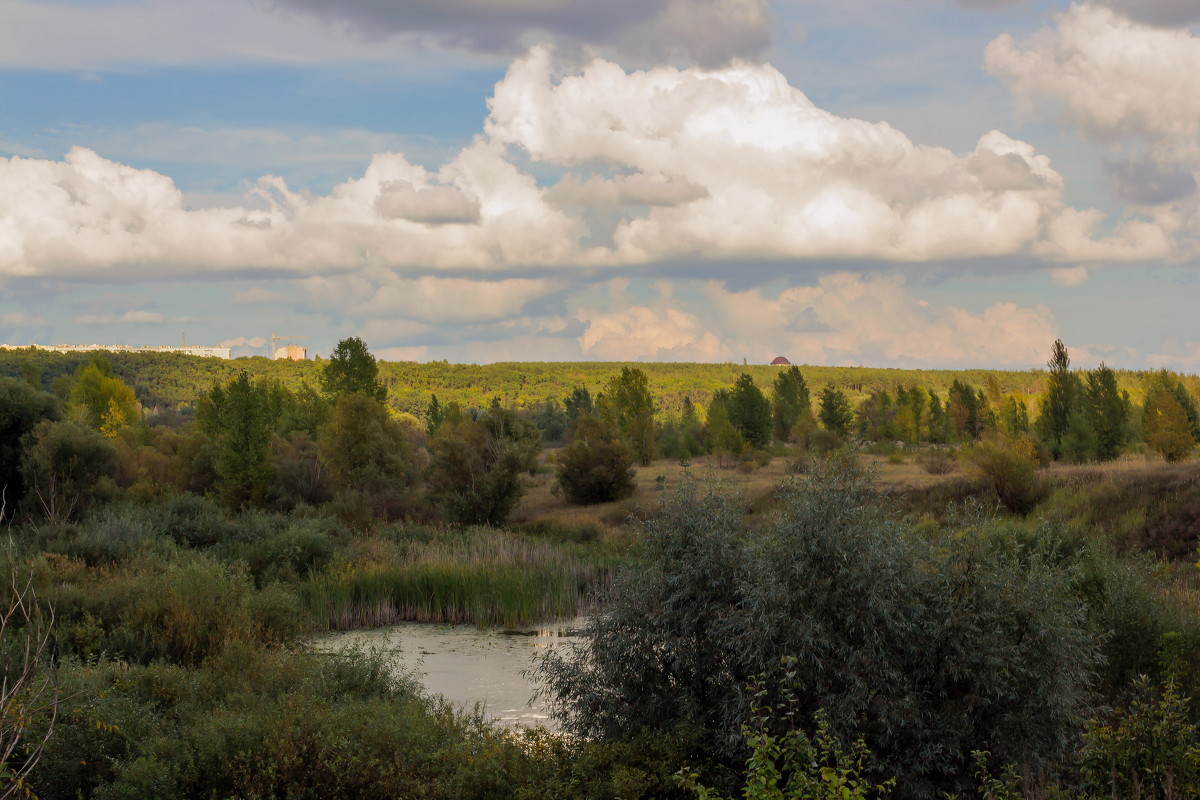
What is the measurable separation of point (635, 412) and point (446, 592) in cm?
3771

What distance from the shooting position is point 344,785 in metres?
7.10

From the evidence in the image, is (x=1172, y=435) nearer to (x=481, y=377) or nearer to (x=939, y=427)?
(x=939, y=427)

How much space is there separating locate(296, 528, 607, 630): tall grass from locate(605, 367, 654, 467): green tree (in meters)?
31.6

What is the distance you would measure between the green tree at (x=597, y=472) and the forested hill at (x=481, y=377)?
40552 millimetres

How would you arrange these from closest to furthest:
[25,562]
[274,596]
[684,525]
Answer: [684,525] → [274,596] → [25,562]

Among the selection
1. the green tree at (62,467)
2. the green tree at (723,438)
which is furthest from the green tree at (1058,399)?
the green tree at (62,467)

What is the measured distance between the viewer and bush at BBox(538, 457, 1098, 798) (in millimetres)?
6914

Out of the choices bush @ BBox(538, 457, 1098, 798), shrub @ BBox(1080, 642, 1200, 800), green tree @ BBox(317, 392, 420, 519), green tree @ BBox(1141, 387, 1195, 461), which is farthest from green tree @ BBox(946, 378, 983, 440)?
shrub @ BBox(1080, 642, 1200, 800)

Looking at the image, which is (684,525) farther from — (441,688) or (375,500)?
(375,500)

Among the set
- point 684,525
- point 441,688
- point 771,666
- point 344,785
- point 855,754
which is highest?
point 684,525

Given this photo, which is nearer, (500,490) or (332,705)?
A: (332,705)

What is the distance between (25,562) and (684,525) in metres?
11.5

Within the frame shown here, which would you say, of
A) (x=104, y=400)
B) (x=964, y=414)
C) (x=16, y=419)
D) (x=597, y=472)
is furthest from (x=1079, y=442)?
(x=104, y=400)

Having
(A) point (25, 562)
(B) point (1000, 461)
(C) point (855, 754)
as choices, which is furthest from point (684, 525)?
(B) point (1000, 461)
